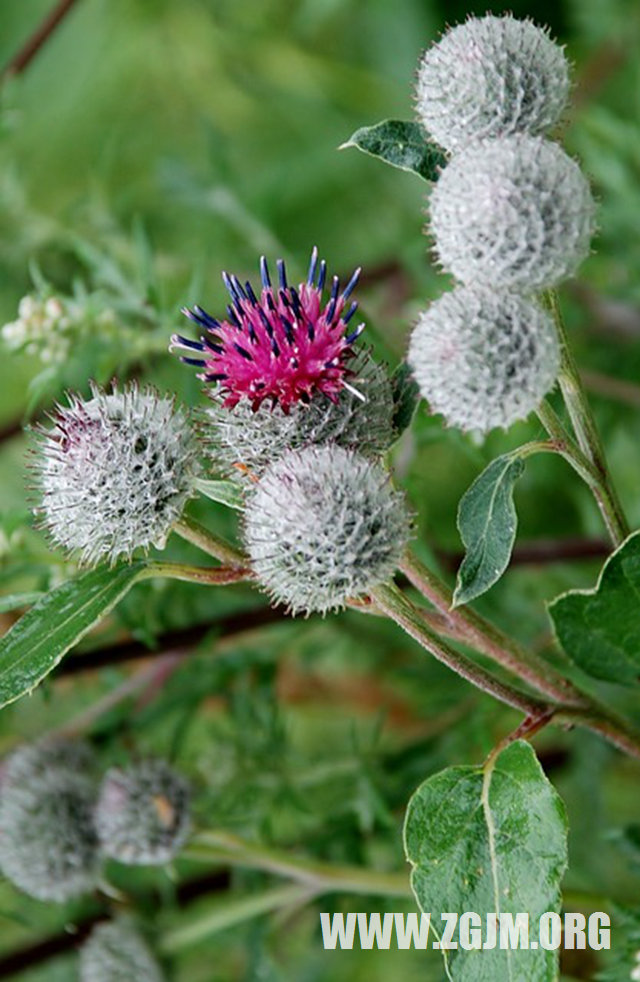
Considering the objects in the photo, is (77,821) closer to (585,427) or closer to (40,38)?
(585,427)

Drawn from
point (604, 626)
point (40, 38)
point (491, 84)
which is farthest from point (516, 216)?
point (40, 38)

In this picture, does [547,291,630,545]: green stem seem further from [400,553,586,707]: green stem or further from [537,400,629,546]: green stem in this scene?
[400,553,586,707]: green stem

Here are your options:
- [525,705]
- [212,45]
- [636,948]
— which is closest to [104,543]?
[525,705]

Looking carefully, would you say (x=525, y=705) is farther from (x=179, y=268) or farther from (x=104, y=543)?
(x=179, y=268)

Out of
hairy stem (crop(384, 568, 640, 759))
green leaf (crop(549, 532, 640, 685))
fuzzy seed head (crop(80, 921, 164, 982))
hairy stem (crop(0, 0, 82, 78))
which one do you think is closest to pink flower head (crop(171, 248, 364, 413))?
hairy stem (crop(384, 568, 640, 759))

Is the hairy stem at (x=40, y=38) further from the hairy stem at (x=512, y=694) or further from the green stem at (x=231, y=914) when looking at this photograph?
the green stem at (x=231, y=914)

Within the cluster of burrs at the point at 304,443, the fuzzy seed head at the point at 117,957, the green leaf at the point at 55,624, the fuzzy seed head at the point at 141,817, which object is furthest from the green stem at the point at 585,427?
the fuzzy seed head at the point at 117,957
